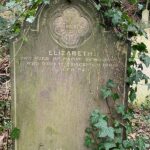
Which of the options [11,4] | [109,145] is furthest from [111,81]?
[11,4]

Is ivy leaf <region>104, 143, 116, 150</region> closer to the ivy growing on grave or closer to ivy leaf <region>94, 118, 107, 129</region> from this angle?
the ivy growing on grave

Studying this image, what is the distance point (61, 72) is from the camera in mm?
3436

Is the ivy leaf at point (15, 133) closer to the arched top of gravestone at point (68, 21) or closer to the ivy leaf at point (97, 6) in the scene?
the arched top of gravestone at point (68, 21)

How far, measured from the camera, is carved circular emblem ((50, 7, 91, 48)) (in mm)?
3365

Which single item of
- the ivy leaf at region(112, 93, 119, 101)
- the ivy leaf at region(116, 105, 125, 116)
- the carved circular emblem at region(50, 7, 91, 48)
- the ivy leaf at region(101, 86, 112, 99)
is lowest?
the ivy leaf at region(116, 105, 125, 116)

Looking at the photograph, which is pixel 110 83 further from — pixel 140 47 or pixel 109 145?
pixel 109 145

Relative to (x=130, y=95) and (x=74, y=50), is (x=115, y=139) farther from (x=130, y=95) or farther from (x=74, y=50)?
(x=74, y=50)

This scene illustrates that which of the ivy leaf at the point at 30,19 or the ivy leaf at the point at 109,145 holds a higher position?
the ivy leaf at the point at 30,19

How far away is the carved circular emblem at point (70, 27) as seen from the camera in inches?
132

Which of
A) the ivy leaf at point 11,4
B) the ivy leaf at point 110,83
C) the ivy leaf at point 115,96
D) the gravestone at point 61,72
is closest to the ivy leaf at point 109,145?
the gravestone at point 61,72

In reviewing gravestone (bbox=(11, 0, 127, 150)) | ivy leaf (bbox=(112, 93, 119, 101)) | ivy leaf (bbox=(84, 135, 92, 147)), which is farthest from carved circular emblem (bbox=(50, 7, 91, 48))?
ivy leaf (bbox=(84, 135, 92, 147))

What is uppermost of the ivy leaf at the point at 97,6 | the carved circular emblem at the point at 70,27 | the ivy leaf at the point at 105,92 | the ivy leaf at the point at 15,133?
the ivy leaf at the point at 97,6

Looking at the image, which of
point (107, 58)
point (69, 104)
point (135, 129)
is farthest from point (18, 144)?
point (135, 129)

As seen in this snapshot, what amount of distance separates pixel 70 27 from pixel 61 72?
39cm
